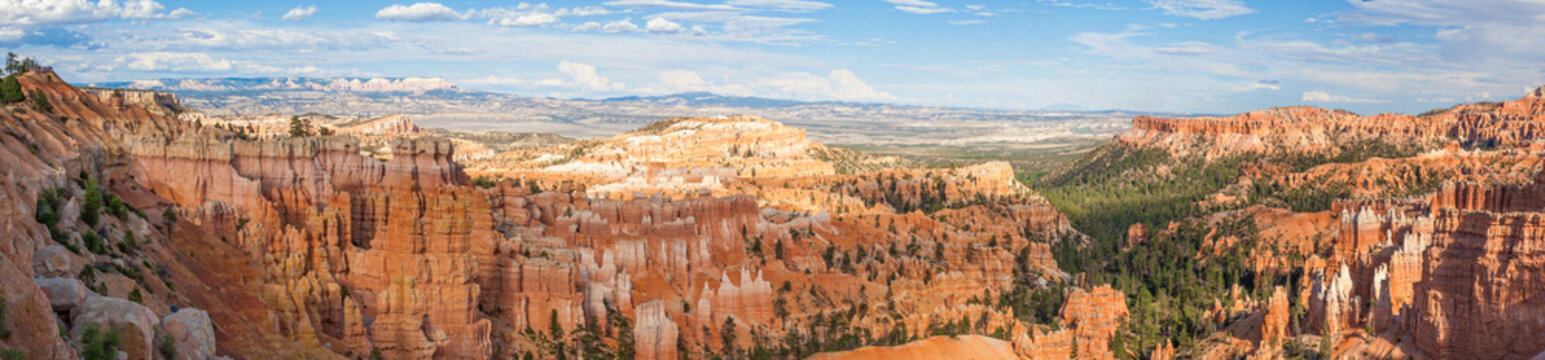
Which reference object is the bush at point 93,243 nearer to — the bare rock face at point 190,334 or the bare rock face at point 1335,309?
the bare rock face at point 190,334

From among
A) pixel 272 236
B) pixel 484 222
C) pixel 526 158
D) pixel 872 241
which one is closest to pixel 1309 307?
pixel 872 241

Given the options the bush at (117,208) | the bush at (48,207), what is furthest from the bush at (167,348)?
the bush at (117,208)

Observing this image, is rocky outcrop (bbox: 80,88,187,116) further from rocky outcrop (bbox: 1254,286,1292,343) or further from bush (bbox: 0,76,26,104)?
rocky outcrop (bbox: 1254,286,1292,343)

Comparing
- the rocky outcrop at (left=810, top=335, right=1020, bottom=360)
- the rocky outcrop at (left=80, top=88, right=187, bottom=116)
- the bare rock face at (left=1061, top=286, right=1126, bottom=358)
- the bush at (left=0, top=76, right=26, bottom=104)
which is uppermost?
the bush at (left=0, top=76, right=26, bottom=104)

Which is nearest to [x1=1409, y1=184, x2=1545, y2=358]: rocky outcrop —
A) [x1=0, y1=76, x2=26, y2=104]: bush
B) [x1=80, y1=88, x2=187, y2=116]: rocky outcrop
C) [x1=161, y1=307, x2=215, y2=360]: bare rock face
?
[x1=161, y1=307, x2=215, y2=360]: bare rock face

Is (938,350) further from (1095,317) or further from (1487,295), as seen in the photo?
(1487,295)

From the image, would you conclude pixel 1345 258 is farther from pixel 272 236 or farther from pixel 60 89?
pixel 60 89
